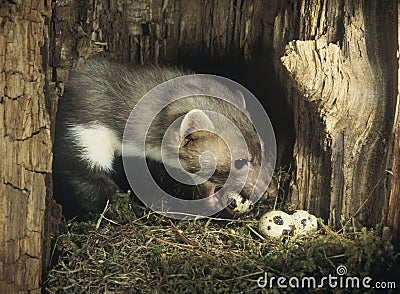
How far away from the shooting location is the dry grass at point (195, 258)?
13.6ft

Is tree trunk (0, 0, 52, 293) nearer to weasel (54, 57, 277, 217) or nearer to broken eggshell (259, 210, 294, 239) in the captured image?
weasel (54, 57, 277, 217)

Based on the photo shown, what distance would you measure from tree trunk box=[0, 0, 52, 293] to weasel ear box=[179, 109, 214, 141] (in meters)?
1.24

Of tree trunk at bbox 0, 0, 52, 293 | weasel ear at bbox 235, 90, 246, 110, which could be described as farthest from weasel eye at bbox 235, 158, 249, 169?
tree trunk at bbox 0, 0, 52, 293

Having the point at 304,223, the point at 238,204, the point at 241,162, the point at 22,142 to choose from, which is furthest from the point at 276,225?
the point at 22,142

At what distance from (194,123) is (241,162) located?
49 cm

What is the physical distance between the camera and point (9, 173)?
382cm

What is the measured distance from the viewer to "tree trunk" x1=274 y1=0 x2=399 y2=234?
4352 mm

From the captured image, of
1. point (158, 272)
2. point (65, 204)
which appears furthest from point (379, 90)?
point (65, 204)

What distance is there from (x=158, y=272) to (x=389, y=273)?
1482mm

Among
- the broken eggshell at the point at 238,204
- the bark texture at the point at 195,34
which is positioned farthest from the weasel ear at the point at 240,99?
the broken eggshell at the point at 238,204

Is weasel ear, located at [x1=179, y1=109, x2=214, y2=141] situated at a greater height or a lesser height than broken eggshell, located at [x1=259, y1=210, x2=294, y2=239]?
greater

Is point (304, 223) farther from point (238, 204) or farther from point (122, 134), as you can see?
point (122, 134)

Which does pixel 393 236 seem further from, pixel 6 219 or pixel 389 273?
pixel 6 219

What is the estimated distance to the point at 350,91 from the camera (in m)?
4.43
